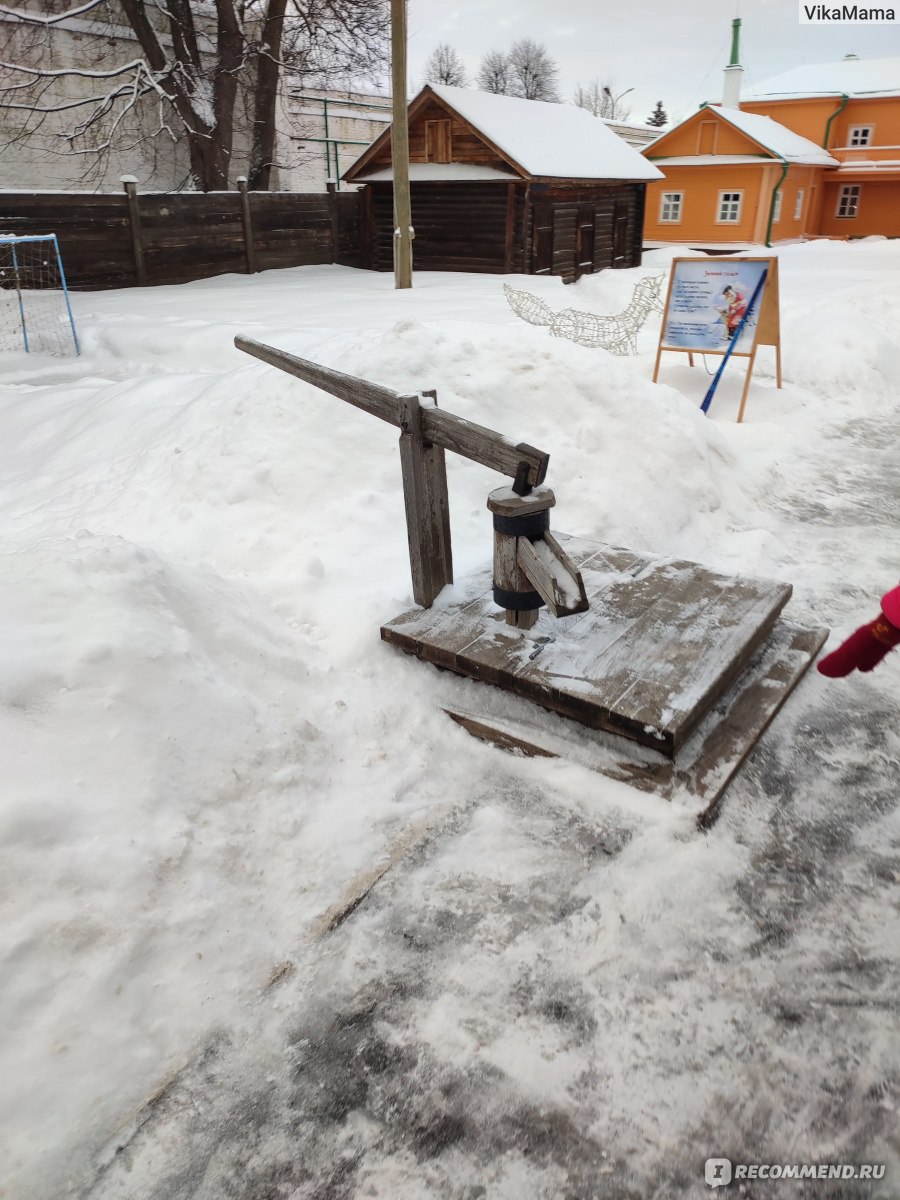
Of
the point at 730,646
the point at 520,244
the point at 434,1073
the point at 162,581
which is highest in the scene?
the point at 520,244

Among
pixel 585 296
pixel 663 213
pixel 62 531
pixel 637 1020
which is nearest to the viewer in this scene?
pixel 637 1020

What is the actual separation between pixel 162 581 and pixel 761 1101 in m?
2.56

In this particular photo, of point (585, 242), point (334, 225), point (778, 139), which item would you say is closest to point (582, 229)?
point (585, 242)

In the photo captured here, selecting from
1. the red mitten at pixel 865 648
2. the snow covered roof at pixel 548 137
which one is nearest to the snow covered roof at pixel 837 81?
the snow covered roof at pixel 548 137

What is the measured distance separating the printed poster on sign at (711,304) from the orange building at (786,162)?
19838 millimetres

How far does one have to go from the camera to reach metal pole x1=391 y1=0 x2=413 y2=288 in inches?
468

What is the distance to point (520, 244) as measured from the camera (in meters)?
16.5

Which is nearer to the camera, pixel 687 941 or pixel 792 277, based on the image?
pixel 687 941

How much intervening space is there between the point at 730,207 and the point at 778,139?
2.81 meters

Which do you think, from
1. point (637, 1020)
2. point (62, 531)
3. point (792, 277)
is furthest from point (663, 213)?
point (637, 1020)

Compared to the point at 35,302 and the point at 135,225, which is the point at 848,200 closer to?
the point at 135,225

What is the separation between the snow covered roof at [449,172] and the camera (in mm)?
16031

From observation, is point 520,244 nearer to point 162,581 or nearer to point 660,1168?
point 162,581

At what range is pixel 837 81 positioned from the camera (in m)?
30.1
